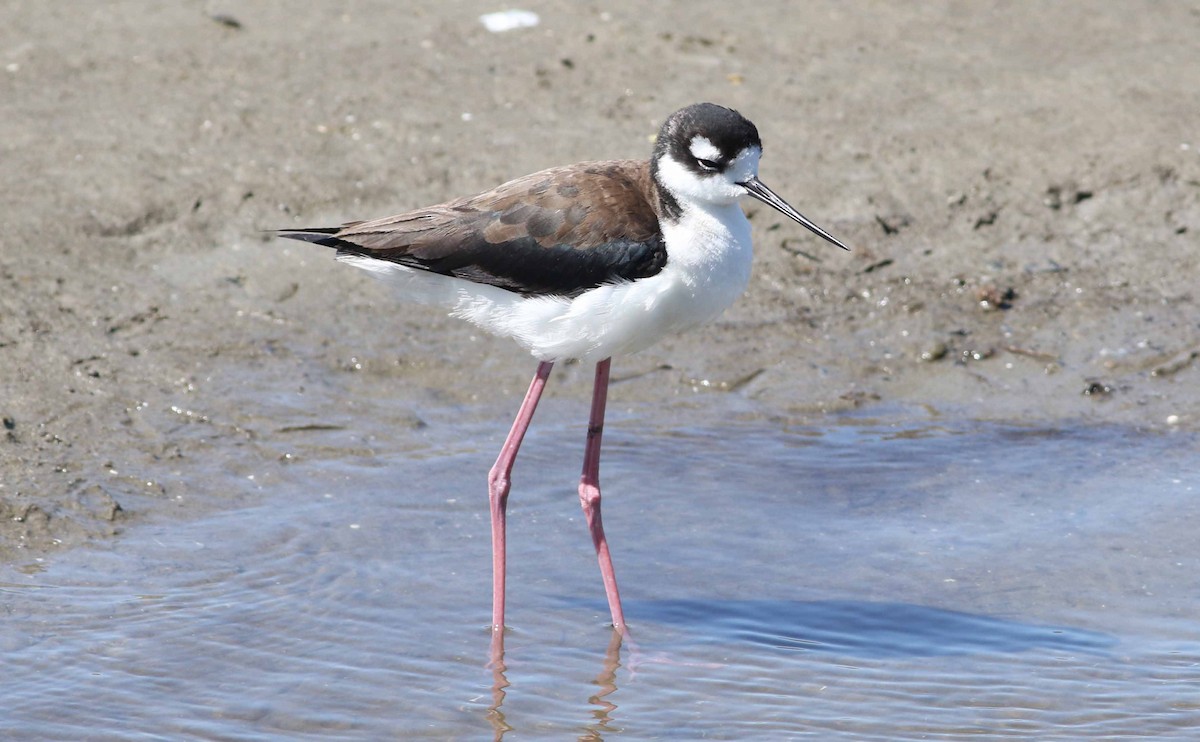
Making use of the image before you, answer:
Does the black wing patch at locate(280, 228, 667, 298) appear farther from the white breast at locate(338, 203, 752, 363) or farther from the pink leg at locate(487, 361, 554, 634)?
the pink leg at locate(487, 361, 554, 634)

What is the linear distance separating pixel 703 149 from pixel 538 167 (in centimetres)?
317

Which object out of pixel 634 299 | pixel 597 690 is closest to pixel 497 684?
pixel 597 690

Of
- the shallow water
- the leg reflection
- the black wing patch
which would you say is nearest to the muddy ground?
the shallow water

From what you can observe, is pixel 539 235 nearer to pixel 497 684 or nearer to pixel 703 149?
pixel 703 149

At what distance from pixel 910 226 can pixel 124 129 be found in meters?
4.11

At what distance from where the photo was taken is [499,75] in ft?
29.5

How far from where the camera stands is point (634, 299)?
199 inches

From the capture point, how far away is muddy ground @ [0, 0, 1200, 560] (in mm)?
6828

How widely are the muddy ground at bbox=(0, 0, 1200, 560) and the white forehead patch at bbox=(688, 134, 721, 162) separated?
208cm

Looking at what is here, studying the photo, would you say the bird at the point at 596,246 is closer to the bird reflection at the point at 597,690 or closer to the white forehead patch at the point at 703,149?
the white forehead patch at the point at 703,149

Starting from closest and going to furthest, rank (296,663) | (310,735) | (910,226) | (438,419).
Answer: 1. (310,735)
2. (296,663)
3. (438,419)
4. (910,226)

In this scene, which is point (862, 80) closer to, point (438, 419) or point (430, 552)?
point (438, 419)

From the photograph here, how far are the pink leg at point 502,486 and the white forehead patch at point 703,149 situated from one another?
0.95 metres

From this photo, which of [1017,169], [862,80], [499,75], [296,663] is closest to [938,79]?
[862,80]
